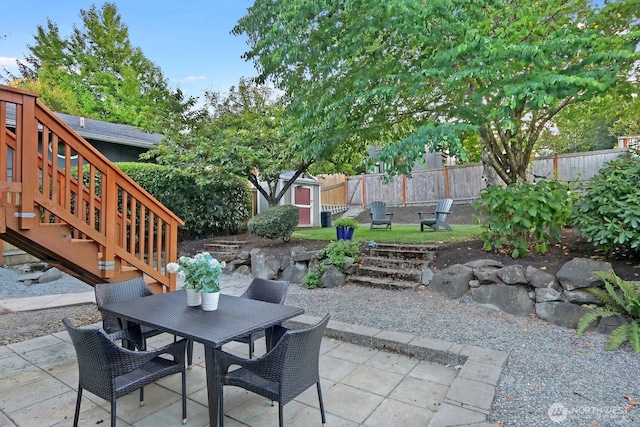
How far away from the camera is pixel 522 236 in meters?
4.82

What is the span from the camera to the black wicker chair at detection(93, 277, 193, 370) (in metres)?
2.82

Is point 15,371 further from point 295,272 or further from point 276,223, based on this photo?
point 276,223

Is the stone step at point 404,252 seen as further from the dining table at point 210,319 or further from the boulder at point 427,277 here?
the dining table at point 210,319

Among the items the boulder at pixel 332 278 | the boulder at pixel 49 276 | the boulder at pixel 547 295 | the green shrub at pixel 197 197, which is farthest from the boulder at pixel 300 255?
the boulder at pixel 49 276

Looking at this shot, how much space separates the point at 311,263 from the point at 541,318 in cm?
353

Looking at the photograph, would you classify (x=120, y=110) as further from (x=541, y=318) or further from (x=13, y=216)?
(x=541, y=318)

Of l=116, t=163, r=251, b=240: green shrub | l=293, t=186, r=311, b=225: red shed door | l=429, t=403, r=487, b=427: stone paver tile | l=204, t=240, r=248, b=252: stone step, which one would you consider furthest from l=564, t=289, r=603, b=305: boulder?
l=293, t=186, r=311, b=225: red shed door

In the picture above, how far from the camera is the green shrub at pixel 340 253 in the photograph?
5.77 m

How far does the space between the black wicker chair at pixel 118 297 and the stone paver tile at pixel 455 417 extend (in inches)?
80.8

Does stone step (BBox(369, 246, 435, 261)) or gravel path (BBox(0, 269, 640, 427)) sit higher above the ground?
stone step (BBox(369, 246, 435, 261))

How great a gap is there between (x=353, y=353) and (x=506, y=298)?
7.17 feet

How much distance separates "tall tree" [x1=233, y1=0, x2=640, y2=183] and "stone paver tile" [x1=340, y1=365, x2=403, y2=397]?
2.27 m

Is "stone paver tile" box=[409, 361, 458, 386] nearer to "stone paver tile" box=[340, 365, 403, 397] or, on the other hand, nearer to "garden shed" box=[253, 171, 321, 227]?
"stone paver tile" box=[340, 365, 403, 397]

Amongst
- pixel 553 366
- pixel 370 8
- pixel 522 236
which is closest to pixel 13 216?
pixel 370 8
